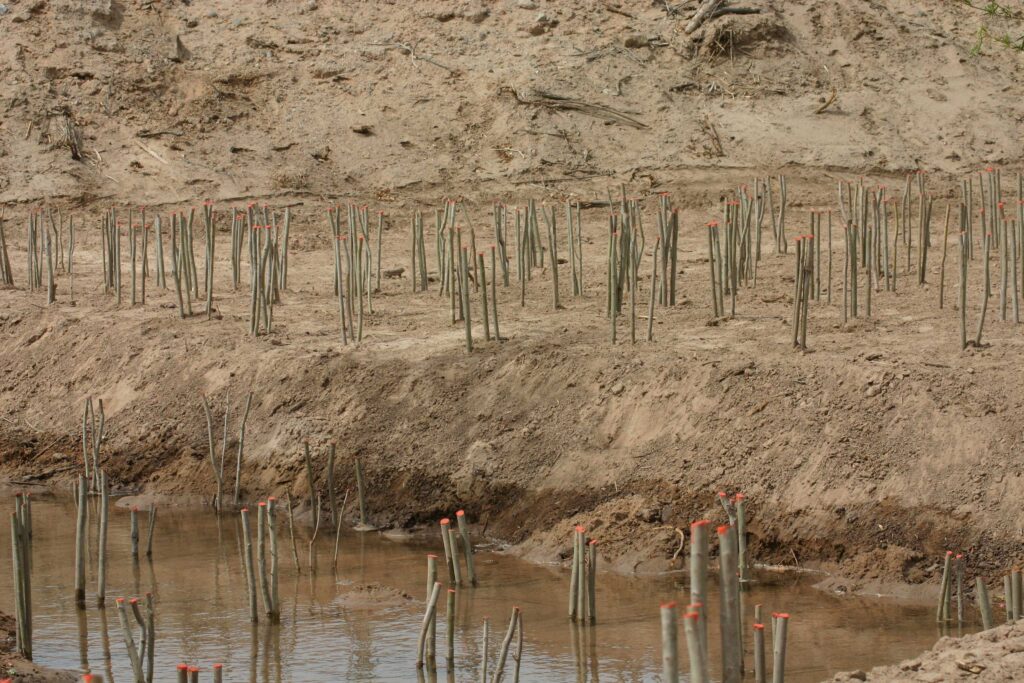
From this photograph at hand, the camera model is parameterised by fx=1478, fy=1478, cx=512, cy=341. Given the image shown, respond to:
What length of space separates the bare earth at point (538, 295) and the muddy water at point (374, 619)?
12.3 inches

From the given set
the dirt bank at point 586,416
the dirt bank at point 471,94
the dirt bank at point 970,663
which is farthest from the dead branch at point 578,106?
the dirt bank at point 970,663

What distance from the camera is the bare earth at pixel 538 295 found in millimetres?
7145

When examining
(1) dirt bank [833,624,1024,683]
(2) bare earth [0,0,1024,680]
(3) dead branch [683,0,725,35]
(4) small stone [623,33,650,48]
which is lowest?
(1) dirt bank [833,624,1024,683]

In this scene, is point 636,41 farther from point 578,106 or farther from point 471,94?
point 471,94

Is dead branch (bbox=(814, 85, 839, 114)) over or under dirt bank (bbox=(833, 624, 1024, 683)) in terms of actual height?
over

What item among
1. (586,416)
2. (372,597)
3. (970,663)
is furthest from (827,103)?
(970,663)

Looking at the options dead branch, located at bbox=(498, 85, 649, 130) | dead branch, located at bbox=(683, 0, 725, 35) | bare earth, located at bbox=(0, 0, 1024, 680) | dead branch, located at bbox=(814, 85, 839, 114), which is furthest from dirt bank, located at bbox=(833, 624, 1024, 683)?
dead branch, located at bbox=(683, 0, 725, 35)

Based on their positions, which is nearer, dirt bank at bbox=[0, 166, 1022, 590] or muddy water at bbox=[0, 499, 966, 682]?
muddy water at bbox=[0, 499, 966, 682]

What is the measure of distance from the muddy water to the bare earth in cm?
31

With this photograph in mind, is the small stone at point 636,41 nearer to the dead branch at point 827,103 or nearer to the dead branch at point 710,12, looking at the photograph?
the dead branch at point 710,12

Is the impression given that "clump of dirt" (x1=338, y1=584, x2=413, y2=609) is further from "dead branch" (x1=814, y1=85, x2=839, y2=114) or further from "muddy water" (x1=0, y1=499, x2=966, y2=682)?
"dead branch" (x1=814, y1=85, x2=839, y2=114)

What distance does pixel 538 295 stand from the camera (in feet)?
33.2

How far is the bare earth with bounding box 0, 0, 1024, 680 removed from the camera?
7145mm

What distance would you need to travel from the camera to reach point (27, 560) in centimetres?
545
